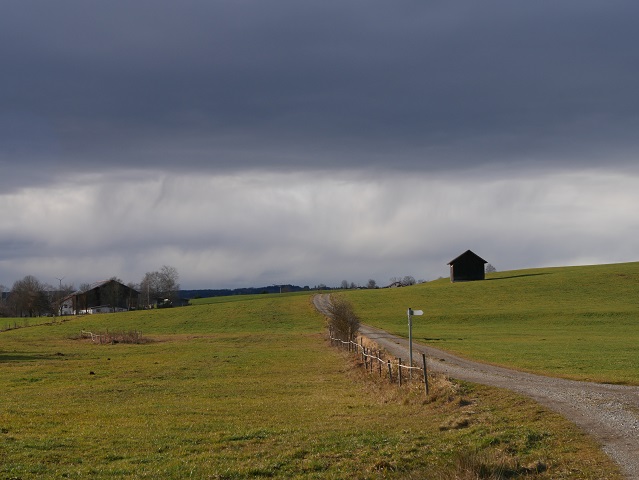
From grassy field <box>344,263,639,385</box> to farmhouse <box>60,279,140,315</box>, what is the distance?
7901cm

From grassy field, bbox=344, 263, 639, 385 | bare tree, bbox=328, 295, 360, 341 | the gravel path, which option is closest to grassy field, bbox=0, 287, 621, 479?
the gravel path

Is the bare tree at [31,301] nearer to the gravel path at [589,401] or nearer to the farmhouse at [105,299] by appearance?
the farmhouse at [105,299]

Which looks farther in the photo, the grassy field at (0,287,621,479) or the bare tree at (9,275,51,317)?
the bare tree at (9,275,51,317)

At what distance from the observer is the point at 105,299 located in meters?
179

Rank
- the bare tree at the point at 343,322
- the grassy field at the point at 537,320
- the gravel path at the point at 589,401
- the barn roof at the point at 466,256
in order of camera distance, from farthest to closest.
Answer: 1. the barn roof at the point at 466,256
2. the bare tree at the point at 343,322
3. the grassy field at the point at 537,320
4. the gravel path at the point at 589,401

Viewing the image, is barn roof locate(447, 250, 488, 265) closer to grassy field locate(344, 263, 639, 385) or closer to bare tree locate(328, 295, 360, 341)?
grassy field locate(344, 263, 639, 385)

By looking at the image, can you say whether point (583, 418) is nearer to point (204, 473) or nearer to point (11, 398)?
point (204, 473)

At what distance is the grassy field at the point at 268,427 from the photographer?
47.5 feet

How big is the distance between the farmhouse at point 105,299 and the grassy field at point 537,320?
79010 mm

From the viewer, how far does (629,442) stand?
15148mm

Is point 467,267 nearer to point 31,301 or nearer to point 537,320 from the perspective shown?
point 537,320

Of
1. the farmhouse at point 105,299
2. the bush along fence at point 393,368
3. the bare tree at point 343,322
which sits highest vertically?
the farmhouse at point 105,299

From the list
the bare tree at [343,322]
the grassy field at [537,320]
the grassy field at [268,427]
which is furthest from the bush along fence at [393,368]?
the bare tree at [343,322]

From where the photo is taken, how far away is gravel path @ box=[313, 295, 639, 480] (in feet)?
48.9
